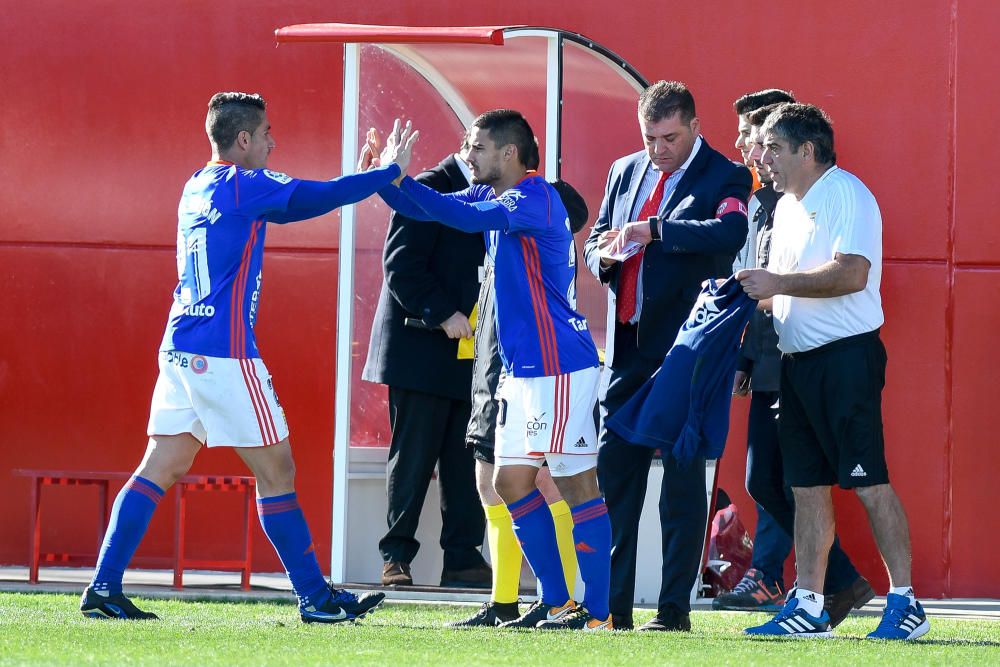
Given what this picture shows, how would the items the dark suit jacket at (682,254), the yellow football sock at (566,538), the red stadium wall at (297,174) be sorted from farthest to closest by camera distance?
the red stadium wall at (297,174), the yellow football sock at (566,538), the dark suit jacket at (682,254)

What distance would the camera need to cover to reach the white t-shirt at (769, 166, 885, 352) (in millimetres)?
5715

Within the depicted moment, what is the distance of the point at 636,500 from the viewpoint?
6.08 m

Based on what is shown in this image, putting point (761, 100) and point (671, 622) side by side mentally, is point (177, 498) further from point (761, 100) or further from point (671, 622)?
point (761, 100)

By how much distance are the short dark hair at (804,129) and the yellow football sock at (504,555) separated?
5.82ft

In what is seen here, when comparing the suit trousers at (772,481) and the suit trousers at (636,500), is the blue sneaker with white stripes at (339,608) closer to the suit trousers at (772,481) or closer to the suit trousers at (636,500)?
the suit trousers at (636,500)

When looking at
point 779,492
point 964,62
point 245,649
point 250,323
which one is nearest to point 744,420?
point 779,492

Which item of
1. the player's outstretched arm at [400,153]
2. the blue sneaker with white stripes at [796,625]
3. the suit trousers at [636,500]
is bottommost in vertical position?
the blue sneaker with white stripes at [796,625]

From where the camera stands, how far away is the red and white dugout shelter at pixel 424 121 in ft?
23.1

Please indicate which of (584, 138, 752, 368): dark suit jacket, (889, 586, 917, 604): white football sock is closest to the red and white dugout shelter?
(584, 138, 752, 368): dark suit jacket

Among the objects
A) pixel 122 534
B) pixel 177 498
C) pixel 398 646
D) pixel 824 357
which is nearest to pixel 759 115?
pixel 824 357

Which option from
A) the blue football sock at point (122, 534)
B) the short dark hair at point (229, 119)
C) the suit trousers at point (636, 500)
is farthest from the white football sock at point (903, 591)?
the short dark hair at point (229, 119)

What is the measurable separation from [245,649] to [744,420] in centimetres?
390

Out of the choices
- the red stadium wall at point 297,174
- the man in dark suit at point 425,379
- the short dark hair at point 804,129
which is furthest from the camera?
the red stadium wall at point 297,174

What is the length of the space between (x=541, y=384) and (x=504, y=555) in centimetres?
77
